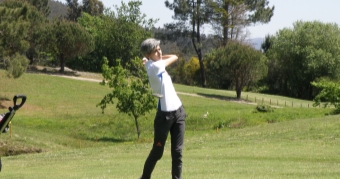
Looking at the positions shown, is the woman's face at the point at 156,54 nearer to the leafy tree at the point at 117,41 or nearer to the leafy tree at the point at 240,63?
the leafy tree at the point at 240,63

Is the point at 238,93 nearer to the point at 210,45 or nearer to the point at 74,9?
the point at 210,45

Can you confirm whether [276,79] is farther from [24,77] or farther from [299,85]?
[24,77]

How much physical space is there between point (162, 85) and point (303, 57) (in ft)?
283

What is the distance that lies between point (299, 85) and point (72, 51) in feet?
118

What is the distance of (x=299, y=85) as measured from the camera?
95688 mm

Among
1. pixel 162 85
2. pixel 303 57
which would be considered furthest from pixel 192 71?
pixel 162 85

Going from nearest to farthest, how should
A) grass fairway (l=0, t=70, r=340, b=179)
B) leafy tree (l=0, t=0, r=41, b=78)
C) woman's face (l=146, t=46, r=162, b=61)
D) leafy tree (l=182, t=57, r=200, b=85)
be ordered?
woman's face (l=146, t=46, r=162, b=61)
grass fairway (l=0, t=70, r=340, b=179)
leafy tree (l=0, t=0, r=41, b=78)
leafy tree (l=182, t=57, r=200, b=85)

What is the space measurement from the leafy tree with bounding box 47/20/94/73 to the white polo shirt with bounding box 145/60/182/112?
7128cm

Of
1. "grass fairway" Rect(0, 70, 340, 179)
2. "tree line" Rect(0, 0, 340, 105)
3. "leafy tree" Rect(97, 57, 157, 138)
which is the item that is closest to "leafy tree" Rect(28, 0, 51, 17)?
"tree line" Rect(0, 0, 340, 105)

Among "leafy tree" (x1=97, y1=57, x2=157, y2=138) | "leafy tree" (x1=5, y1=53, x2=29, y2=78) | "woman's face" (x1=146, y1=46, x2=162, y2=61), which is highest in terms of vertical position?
"woman's face" (x1=146, y1=46, x2=162, y2=61)

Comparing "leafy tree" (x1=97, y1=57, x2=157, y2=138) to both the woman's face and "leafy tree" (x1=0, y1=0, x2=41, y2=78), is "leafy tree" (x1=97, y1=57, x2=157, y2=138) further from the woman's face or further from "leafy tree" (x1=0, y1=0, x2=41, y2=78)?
the woman's face

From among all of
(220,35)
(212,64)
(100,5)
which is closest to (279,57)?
(220,35)

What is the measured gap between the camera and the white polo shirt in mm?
9055

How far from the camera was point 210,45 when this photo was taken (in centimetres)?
11006
